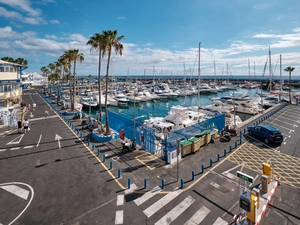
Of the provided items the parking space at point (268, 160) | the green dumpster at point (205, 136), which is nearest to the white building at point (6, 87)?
the green dumpster at point (205, 136)

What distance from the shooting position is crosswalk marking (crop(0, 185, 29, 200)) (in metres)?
11.1

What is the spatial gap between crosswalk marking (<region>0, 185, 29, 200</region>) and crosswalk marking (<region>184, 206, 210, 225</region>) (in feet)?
33.1

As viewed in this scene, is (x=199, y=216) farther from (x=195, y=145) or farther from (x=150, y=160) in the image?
(x=195, y=145)

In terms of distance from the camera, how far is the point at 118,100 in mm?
63938

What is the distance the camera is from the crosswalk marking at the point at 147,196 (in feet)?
34.0

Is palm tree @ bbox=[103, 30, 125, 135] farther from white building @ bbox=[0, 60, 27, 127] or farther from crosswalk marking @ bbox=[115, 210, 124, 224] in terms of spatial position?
white building @ bbox=[0, 60, 27, 127]

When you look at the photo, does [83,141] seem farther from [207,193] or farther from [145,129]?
[207,193]

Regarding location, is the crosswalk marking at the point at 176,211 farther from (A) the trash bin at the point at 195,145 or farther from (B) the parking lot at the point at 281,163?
(A) the trash bin at the point at 195,145

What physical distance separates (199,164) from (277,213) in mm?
6350

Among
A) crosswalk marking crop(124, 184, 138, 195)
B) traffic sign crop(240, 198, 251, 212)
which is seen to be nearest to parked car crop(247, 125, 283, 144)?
traffic sign crop(240, 198, 251, 212)

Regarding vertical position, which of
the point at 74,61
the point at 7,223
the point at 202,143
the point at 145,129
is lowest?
the point at 7,223

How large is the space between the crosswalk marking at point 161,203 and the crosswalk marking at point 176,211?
0.64 meters

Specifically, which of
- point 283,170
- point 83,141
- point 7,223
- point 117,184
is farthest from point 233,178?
point 83,141

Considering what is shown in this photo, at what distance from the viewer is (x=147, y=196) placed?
35.5 feet
